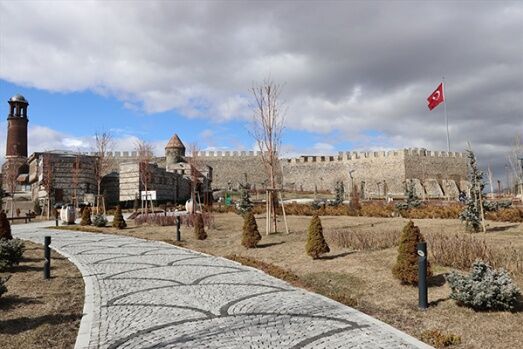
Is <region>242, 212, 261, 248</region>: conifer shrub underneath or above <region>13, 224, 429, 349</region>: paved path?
above

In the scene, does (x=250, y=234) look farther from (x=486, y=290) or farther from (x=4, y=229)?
(x=486, y=290)

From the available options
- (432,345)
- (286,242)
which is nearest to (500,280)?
(432,345)

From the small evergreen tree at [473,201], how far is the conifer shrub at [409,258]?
671 centimetres

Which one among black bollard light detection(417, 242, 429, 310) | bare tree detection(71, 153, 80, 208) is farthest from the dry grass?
bare tree detection(71, 153, 80, 208)

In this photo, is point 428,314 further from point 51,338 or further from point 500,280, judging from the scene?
point 51,338

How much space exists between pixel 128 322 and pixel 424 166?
60.9 meters

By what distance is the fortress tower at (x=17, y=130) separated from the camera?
55375 mm

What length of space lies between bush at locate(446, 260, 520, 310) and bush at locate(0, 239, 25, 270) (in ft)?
32.2

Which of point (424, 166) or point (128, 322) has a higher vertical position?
point (424, 166)

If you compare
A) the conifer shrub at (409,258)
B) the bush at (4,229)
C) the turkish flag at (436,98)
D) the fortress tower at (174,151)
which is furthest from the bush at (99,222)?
the fortress tower at (174,151)

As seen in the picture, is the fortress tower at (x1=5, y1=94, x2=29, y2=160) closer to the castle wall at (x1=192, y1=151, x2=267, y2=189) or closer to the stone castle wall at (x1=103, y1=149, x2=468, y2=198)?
the stone castle wall at (x1=103, y1=149, x2=468, y2=198)

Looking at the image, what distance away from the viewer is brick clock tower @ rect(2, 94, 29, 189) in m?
54.9

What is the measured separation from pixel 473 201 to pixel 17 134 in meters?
56.4

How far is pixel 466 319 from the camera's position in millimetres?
6305
